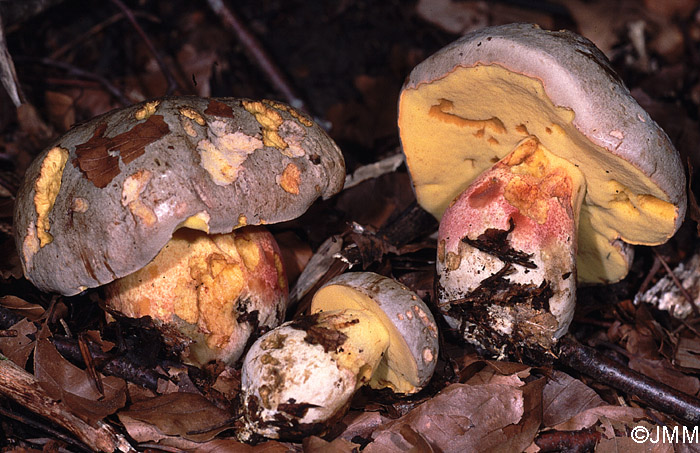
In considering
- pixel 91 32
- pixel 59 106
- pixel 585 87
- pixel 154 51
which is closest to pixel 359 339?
pixel 585 87

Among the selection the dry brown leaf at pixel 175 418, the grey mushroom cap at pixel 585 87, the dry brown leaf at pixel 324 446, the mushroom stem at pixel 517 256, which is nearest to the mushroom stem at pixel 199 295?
the dry brown leaf at pixel 175 418

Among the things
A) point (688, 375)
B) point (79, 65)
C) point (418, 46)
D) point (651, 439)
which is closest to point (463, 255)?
point (651, 439)

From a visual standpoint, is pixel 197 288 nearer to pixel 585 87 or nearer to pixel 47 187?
pixel 47 187

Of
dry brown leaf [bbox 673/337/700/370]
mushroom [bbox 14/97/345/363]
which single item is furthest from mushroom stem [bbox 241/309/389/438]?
dry brown leaf [bbox 673/337/700/370]

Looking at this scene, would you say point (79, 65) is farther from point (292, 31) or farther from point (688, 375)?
point (688, 375)

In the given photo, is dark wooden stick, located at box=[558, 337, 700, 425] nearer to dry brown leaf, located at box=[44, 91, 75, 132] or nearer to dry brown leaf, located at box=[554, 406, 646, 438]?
dry brown leaf, located at box=[554, 406, 646, 438]

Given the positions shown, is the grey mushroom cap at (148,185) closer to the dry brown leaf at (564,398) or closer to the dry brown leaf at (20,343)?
the dry brown leaf at (20,343)
